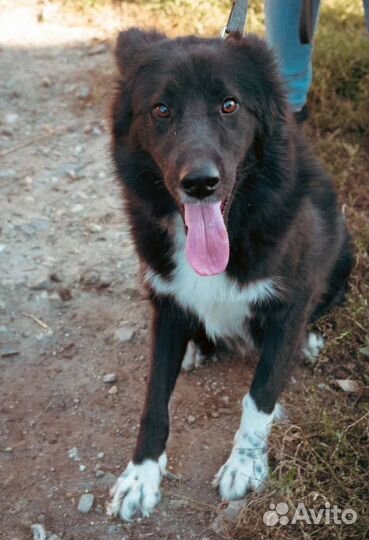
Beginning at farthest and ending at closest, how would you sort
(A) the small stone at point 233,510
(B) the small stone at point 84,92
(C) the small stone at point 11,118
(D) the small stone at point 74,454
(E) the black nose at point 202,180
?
(B) the small stone at point 84,92
(C) the small stone at point 11,118
(D) the small stone at point 74,454
(A) the small stone at point 233,510
(E) the black nose at point 202,180

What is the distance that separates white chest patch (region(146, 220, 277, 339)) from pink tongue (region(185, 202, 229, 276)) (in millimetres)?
223

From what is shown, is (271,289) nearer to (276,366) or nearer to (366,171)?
(276,366)

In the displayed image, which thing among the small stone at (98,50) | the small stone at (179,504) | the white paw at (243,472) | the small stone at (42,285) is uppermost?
the small stone at (98,50)

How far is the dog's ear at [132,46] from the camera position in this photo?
2.75 metres

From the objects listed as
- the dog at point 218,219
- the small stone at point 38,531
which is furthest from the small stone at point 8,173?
the small stone at point 38,531

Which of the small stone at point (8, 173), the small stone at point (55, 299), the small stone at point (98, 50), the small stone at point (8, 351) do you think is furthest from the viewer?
the small stone at point (98, 50)

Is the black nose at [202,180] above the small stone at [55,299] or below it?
above

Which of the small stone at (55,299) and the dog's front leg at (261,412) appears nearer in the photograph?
the dog's front leg at (261,412)

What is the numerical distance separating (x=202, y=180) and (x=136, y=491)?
46.0 inches

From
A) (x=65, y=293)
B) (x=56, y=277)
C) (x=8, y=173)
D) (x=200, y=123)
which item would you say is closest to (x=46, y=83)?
(x=8, y=173)

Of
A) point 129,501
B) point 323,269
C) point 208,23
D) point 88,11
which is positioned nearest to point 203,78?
point 323,269


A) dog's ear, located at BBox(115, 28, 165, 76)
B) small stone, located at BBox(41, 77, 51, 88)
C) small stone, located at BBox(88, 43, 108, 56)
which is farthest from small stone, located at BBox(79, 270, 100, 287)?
small stone, located at BBox(88, 43, 108, 56)

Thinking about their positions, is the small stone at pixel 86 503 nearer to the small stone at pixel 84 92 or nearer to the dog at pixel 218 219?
the dog at pixel 218 219

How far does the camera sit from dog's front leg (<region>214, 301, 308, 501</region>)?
2.72m
